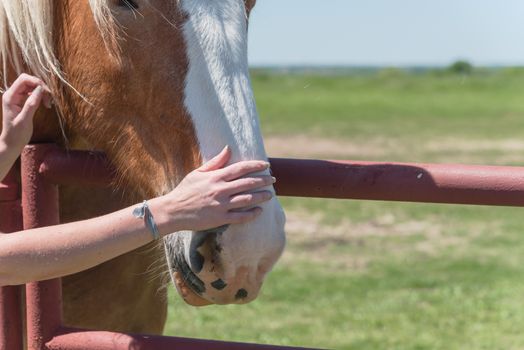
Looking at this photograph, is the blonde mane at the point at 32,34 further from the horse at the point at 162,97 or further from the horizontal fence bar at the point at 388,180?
the horizontal fence bar at the point at 388,180

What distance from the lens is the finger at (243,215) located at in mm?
1810

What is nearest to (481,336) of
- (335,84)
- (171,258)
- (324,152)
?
(171,258)

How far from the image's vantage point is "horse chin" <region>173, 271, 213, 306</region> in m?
1.99

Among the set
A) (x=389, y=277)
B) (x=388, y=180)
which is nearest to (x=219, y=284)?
(x=388, y=180)

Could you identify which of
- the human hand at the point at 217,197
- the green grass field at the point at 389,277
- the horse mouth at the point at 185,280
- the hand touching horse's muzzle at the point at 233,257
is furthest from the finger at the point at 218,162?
the green grass field at the point at 389,277

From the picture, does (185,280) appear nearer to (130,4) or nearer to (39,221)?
(39,221)

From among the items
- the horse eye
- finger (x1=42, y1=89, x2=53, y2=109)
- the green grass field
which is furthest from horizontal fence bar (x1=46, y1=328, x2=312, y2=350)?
the green grass field

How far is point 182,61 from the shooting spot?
6.69 ft

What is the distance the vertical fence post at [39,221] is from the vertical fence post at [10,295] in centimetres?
11

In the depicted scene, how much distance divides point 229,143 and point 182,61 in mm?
257

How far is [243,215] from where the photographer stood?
1.82m

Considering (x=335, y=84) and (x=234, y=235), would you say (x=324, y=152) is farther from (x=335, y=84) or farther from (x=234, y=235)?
(x=335, y=84)

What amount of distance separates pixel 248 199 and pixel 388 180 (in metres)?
0.36

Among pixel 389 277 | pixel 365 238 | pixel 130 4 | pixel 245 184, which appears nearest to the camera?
pixel 245 184
